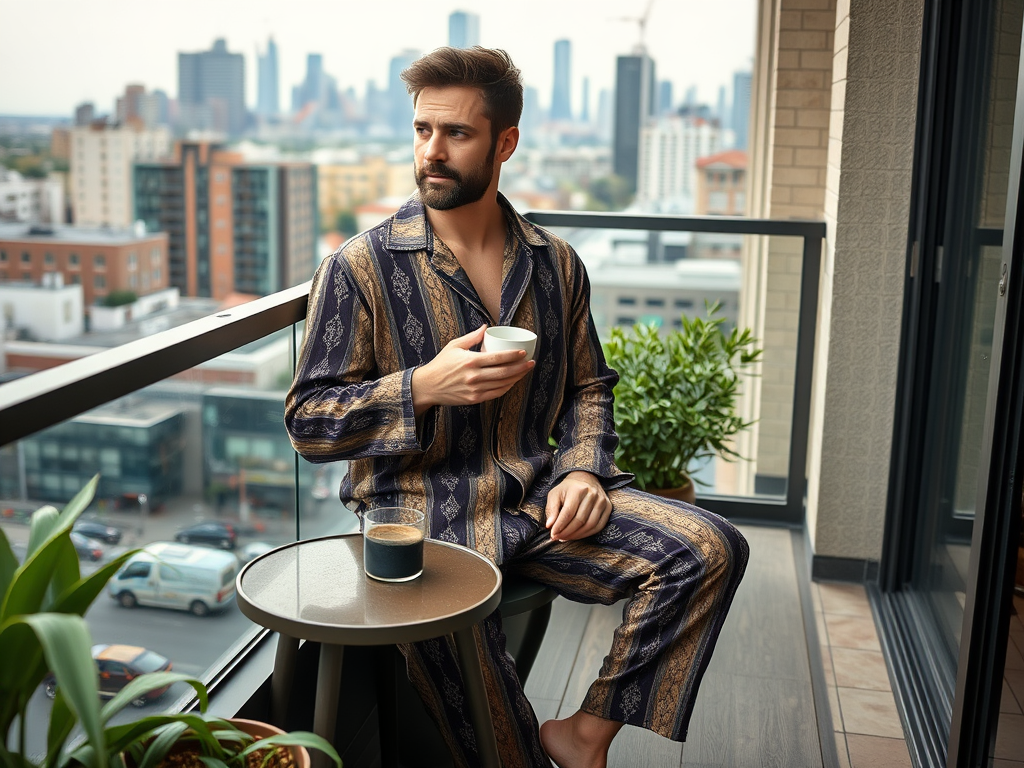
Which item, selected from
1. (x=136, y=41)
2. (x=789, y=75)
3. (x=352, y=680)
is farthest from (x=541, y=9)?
(x=352, y=680)

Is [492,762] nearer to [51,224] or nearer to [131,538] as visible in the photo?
[131,538]

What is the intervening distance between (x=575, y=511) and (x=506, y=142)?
72 cm

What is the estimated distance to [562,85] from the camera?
40875mm

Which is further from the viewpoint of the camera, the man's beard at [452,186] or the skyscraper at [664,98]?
the skyscraper at [664,98]

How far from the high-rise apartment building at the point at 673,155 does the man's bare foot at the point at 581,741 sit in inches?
1120

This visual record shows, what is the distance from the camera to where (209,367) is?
1593 millimetres

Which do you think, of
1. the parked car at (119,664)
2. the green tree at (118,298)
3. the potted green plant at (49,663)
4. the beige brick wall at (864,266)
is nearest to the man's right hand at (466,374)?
the parked car at (119,664)

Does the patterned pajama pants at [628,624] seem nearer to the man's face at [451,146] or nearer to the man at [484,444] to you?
the man at [484,444]

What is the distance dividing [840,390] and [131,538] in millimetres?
2302

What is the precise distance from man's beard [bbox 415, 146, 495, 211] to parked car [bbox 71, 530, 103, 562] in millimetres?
911

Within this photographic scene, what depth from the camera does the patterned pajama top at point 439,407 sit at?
1715 mm

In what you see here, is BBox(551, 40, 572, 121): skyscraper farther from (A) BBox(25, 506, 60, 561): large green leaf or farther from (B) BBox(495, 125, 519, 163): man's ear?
(A) BBox(25, 506, 60, 561): large green leaf

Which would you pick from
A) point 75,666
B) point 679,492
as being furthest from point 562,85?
point 75,666

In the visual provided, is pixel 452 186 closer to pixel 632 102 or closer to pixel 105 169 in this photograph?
pixel 632 102
